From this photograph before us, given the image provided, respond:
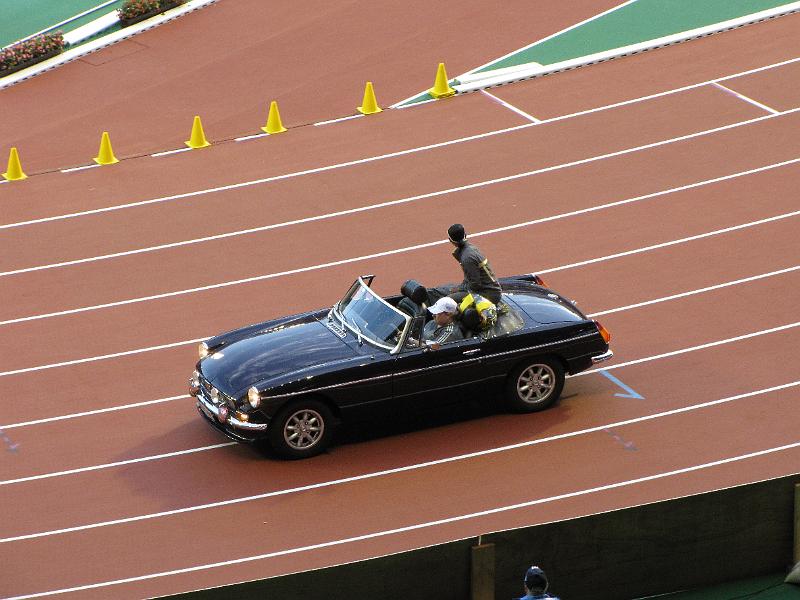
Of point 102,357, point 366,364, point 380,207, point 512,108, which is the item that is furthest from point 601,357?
point 512,108

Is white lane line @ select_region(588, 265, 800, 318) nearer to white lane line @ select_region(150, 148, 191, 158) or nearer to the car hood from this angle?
the car hood

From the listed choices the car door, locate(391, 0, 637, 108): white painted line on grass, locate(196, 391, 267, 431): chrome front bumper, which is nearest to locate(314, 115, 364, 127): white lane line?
locate(391, 0, 637, 108): white painted line on grass

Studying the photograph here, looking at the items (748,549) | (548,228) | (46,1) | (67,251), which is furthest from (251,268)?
(46,1)

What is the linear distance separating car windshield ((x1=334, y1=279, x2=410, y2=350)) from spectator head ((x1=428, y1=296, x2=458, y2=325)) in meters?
0.30

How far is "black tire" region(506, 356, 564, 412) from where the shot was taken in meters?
16.0

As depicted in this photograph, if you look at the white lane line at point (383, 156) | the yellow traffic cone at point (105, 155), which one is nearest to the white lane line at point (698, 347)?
the white lane line at point (383, 156)

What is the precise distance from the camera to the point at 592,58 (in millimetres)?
26562

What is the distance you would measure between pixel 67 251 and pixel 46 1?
9980 mm

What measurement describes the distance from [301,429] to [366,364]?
36.1 inches

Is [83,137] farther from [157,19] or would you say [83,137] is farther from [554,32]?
[554,32]

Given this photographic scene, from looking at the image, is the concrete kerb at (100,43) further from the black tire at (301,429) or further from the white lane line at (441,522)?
the white lane line at (441,522)

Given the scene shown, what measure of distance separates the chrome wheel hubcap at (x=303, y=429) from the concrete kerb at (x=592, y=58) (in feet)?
35.9

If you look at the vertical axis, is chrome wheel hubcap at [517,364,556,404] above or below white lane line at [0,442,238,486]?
below

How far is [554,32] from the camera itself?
2775cm
